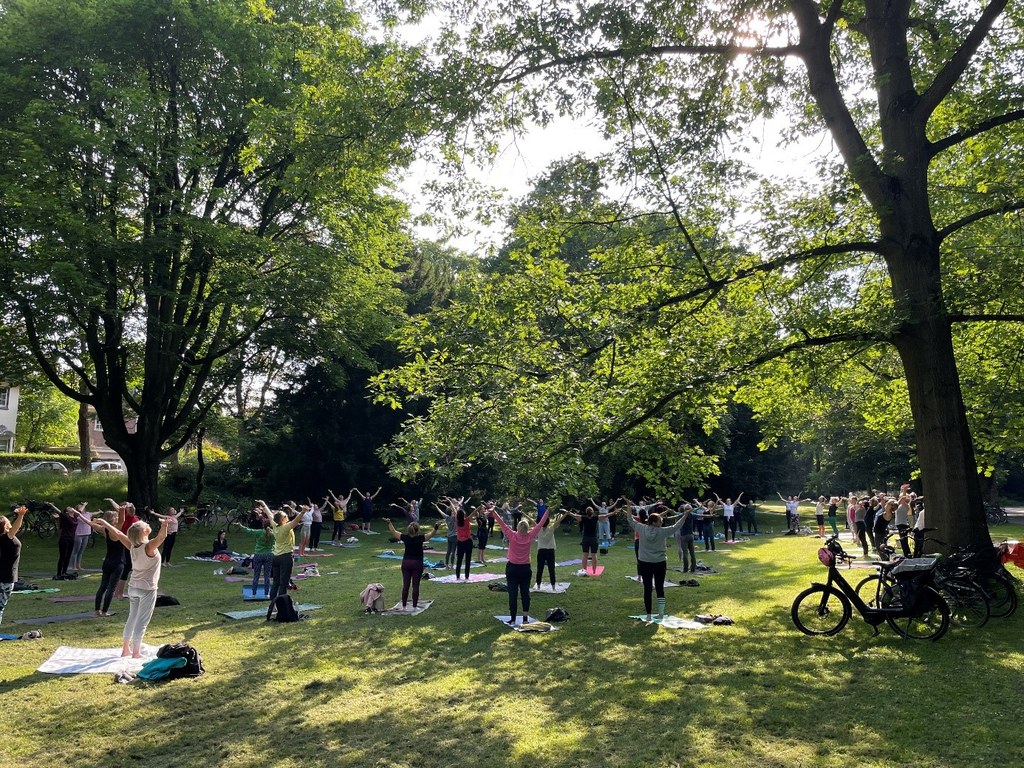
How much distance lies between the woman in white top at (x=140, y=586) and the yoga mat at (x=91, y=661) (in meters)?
0.17

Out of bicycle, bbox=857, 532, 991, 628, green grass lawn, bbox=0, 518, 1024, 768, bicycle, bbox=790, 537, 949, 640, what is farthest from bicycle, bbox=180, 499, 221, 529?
bicycle, bbox=857, 532, 991, 628

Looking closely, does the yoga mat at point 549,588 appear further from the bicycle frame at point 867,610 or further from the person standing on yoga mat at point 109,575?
the person standing on yoga mat at point 109,575

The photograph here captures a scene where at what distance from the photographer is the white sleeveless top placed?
9.59 meters

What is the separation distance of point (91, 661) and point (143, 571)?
126 cm

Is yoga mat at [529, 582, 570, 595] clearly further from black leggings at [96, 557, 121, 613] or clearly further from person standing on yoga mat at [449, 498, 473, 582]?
black leggings at [96, 557, 121, 613]

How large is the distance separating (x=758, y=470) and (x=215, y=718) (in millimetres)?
36448

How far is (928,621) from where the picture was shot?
409 inches

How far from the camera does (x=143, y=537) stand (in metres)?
9.72

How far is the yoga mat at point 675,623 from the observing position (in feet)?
38.0

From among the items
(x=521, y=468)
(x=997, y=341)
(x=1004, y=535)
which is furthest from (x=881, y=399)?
(x=1004, y=535)

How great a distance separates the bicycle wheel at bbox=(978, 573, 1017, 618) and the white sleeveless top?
39.7 feet

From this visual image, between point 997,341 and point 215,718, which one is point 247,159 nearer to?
point 215,718

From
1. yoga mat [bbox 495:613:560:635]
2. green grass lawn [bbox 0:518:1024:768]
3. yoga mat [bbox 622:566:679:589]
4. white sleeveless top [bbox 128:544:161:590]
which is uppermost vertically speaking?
white sleeveless top [bbox 128:544:161:590]

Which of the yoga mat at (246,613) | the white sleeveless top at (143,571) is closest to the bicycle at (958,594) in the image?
the yoga mat at (246,613)
